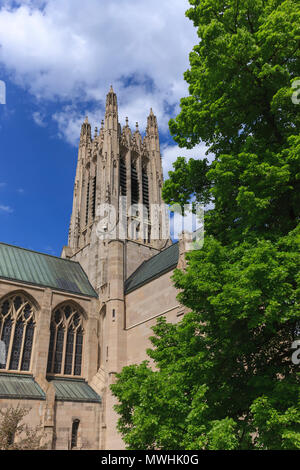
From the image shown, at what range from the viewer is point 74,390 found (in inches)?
1008

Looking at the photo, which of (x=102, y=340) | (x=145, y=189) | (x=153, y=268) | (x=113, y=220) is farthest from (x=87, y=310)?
(x=145, y=189)

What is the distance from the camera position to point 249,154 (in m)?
9.23

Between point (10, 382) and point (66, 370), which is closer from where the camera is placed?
point (10, 382)

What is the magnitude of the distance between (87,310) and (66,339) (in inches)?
113

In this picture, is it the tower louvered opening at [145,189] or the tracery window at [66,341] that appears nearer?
the tracery window at [66,341]

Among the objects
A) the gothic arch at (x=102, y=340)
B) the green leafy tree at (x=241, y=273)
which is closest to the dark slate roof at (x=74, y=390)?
the gothic arch at (x=102, y=340)

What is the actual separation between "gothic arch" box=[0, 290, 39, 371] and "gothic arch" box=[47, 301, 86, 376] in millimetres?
1689

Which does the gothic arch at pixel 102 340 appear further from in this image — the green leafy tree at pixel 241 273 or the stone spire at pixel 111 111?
the stone spire at pixel 111 111

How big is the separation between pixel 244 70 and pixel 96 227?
26.8 m

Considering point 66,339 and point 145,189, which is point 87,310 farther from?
point 145,189

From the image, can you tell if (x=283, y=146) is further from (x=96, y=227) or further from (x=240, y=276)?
(x=96, y=227)

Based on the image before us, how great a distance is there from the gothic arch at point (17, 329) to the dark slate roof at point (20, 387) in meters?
0.72

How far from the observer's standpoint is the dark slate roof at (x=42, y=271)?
28.6 metres
